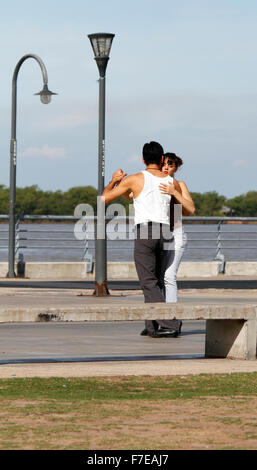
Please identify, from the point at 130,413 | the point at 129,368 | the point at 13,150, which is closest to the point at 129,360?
the point at 129,368

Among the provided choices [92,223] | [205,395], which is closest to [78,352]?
[205,395]

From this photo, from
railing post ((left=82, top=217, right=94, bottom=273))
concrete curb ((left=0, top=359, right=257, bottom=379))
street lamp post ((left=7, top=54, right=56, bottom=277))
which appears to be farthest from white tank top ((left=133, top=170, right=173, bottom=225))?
railing post ((left=82, top=217, right=94, bottom=273))

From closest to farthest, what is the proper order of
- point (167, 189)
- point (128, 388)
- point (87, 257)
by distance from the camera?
point (128, 388) < point (167, 189) < point (87, 257)

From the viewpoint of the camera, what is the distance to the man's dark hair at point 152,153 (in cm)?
1095

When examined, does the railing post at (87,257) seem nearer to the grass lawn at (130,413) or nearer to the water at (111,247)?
the water at (111,247)

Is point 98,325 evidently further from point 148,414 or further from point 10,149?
point 10,149

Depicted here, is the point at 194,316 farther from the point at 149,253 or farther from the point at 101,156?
the point at 101,156

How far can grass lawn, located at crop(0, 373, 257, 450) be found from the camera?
5.76 metres

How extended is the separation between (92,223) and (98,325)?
36.0ft

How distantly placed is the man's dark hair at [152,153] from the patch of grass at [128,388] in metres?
3.09

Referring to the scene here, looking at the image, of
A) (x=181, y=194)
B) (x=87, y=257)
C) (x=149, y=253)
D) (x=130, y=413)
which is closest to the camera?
(x=130, y=413)

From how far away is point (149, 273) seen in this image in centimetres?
1084

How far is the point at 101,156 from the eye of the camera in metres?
18.5

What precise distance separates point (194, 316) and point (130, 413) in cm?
284
